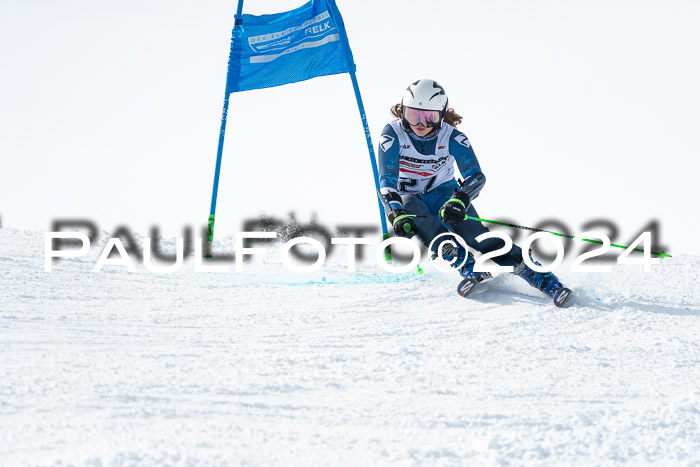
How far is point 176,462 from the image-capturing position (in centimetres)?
212

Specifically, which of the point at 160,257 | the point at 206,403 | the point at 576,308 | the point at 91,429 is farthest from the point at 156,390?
the point at 160,257

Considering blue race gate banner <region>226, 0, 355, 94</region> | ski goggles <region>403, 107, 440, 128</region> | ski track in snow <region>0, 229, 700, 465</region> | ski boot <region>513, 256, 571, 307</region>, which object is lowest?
ski track in snow <region>0, 229, 700, 465</region>

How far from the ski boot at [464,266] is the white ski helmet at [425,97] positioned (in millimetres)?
949

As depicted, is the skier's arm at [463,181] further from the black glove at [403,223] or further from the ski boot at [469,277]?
the ski boot at [469,277]

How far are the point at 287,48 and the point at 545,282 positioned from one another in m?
3.52

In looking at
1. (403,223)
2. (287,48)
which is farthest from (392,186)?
(287,48)

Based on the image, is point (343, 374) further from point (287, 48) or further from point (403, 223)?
point (287, 48)

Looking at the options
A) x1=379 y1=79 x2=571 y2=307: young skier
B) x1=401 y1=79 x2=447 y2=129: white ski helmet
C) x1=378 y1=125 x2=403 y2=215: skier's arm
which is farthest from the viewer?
x1=401 y1=79 x2=447 y2=129: white ski helmet

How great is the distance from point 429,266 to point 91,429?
14.9 ft

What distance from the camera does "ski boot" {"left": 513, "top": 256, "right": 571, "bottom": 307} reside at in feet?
15.6

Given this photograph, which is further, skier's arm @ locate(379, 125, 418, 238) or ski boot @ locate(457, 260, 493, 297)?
ski boot @ locate(457, 260, 493, 297)

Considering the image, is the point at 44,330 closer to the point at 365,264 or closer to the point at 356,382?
the point at 356,382
